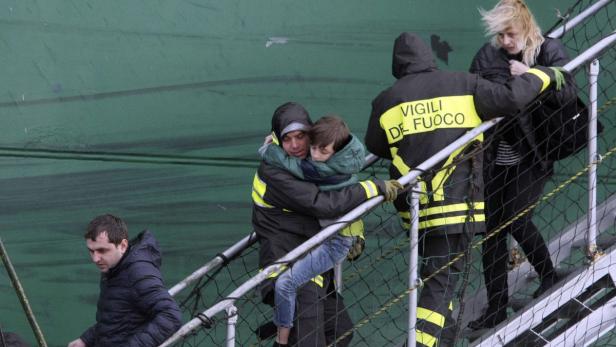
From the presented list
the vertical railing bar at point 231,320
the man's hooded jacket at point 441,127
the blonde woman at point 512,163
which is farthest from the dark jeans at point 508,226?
the vertical railing bar at point 231,320

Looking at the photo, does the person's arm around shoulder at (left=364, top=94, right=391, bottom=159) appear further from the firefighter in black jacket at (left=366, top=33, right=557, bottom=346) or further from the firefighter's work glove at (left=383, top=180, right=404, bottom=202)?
the firefighter's work glove at (left=383, top=180, right=404, bottom=202)

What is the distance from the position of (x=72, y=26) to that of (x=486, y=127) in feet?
9.10

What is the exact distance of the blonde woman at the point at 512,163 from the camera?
480 centimetres

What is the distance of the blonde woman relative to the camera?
15.8ft

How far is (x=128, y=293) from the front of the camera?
176 inches

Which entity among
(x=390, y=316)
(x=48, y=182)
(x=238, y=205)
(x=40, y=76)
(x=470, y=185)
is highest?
(x=40, y=76)

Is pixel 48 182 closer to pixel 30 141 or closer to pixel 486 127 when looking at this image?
pixel 30 141

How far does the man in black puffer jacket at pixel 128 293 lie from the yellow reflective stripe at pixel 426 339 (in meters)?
1.04

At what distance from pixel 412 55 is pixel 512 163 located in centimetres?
77

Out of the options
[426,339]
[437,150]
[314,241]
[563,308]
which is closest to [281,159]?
[314,241]

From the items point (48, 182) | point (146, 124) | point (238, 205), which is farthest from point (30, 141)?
point (238, 205)

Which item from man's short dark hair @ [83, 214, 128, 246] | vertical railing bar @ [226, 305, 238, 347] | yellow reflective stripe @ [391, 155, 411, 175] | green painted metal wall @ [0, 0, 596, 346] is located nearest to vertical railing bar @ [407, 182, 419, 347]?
yellow reflective stripe @ [391, 155, 411, 175]

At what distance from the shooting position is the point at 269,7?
6.24 metres

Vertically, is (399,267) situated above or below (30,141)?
below
